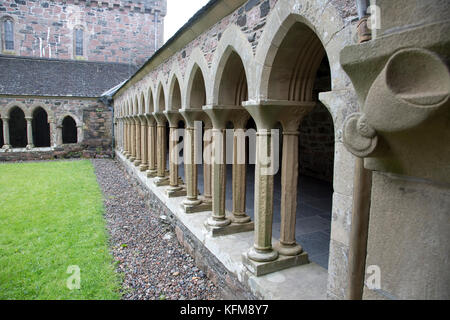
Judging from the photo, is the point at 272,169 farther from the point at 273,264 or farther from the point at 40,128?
the point at 40,128

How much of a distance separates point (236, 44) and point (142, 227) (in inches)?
156

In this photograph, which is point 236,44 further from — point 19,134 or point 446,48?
point 19,134

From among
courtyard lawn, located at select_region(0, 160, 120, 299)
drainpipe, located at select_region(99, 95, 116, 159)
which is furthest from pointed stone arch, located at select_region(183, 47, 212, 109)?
drainpipe, located at select_region(99, 95, 116, 159)

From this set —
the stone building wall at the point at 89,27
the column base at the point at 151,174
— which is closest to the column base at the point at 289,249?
the column base at the point at 151,174

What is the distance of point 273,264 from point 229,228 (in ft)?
3.80

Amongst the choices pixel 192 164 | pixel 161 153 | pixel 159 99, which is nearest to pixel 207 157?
pixel 192 164

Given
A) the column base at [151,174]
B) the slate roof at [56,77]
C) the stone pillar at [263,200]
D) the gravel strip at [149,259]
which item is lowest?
the gravel strip at [149,259]

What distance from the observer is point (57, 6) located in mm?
19891

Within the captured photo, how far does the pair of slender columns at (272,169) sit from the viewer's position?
3.02m

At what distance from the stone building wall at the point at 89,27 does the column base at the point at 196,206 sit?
63.3ft

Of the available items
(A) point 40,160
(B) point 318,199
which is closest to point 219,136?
(B) point 318,199

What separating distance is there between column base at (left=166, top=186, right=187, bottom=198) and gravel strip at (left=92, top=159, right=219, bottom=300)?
1.98 ft

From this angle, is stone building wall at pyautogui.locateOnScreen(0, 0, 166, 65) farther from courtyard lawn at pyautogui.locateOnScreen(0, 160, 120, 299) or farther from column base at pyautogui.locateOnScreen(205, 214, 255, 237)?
column base at pyautogui.locateOnScreen(205, 214, 255, 237)

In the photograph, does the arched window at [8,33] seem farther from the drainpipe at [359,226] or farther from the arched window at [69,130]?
the drainpipe at [359,226]
